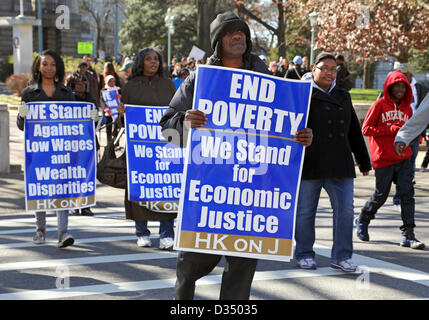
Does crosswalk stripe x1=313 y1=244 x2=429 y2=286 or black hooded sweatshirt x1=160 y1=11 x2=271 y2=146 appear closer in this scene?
black hooded sweatshirt x1=160 y1=11 x2=271 y2=146

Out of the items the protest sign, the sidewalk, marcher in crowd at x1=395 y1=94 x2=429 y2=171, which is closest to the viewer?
marcher in crowd at x1=395 y1=94 x2=429 y2=171

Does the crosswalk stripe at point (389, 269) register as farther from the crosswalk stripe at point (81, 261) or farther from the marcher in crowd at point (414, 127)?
the crosswalk stripe at point (81, 261)

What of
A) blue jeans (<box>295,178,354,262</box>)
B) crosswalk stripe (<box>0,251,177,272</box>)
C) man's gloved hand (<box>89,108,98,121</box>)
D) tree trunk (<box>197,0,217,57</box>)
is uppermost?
tree trunk (<box>197,0,217,57</box>)

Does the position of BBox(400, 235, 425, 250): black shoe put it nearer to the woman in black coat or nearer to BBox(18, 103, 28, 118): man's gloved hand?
the woman in black coat

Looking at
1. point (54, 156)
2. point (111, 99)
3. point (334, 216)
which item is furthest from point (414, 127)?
point (111, 99)

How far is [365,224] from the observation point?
7656mm

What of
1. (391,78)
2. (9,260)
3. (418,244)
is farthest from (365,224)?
(9,260)

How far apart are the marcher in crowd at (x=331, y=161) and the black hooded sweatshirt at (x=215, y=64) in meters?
1.94

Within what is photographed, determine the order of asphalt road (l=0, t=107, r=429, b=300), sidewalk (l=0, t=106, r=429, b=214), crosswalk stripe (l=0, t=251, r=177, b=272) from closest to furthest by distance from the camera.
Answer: asphalt road (l=0, t=107, r=429, b=300) < crosswalk stripe (l=0, t=251, r=177, b=272) < sidewalk (l=0, t=106, r=429, b=214)

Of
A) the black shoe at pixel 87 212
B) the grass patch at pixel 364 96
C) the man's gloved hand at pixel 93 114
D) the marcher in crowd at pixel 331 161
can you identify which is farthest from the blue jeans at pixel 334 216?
the grass patch at pixel 364 96

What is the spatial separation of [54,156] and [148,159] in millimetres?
983

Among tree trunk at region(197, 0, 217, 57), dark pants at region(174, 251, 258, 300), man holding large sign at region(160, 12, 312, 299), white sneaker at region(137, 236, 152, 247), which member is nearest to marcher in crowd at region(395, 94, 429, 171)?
man holding large sign at region(160, 12, 312, 299)

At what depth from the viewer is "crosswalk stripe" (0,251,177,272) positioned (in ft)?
20.8
